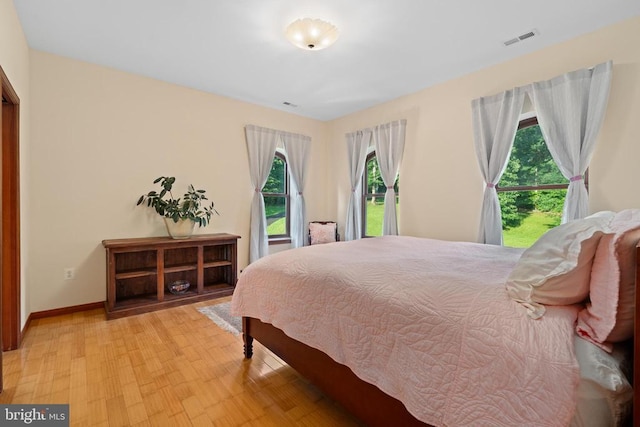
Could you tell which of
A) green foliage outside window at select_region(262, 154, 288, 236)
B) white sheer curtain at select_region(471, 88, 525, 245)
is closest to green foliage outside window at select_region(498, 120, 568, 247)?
white sheer curtain at select_region(471, 88, 525, 245)

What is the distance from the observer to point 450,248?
7.82ft

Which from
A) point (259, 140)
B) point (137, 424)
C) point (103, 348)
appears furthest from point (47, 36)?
point (137, 424)

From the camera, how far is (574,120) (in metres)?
2.46

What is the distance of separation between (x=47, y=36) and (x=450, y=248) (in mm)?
3994

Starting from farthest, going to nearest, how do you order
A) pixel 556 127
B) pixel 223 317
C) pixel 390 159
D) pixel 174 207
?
1. pixel 390 159
2. pixel 174 207
3. pixel 223 317
4. pixel 556 127

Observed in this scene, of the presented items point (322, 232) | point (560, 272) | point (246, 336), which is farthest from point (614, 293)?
point (322, 232)

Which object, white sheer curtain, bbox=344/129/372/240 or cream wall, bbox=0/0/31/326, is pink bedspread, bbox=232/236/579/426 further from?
white sheer curtain, bbox=344/129/372/240

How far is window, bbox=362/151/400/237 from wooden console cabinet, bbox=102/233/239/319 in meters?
2.07

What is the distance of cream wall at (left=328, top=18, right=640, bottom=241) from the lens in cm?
228

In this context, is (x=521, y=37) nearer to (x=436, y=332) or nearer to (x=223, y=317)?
(x=436, y=332)

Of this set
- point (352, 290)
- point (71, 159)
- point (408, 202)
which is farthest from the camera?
point (408, 202)

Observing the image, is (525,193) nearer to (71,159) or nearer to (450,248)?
(450,248)

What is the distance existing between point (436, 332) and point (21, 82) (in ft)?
12.0

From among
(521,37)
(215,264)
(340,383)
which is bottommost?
(340,383)
